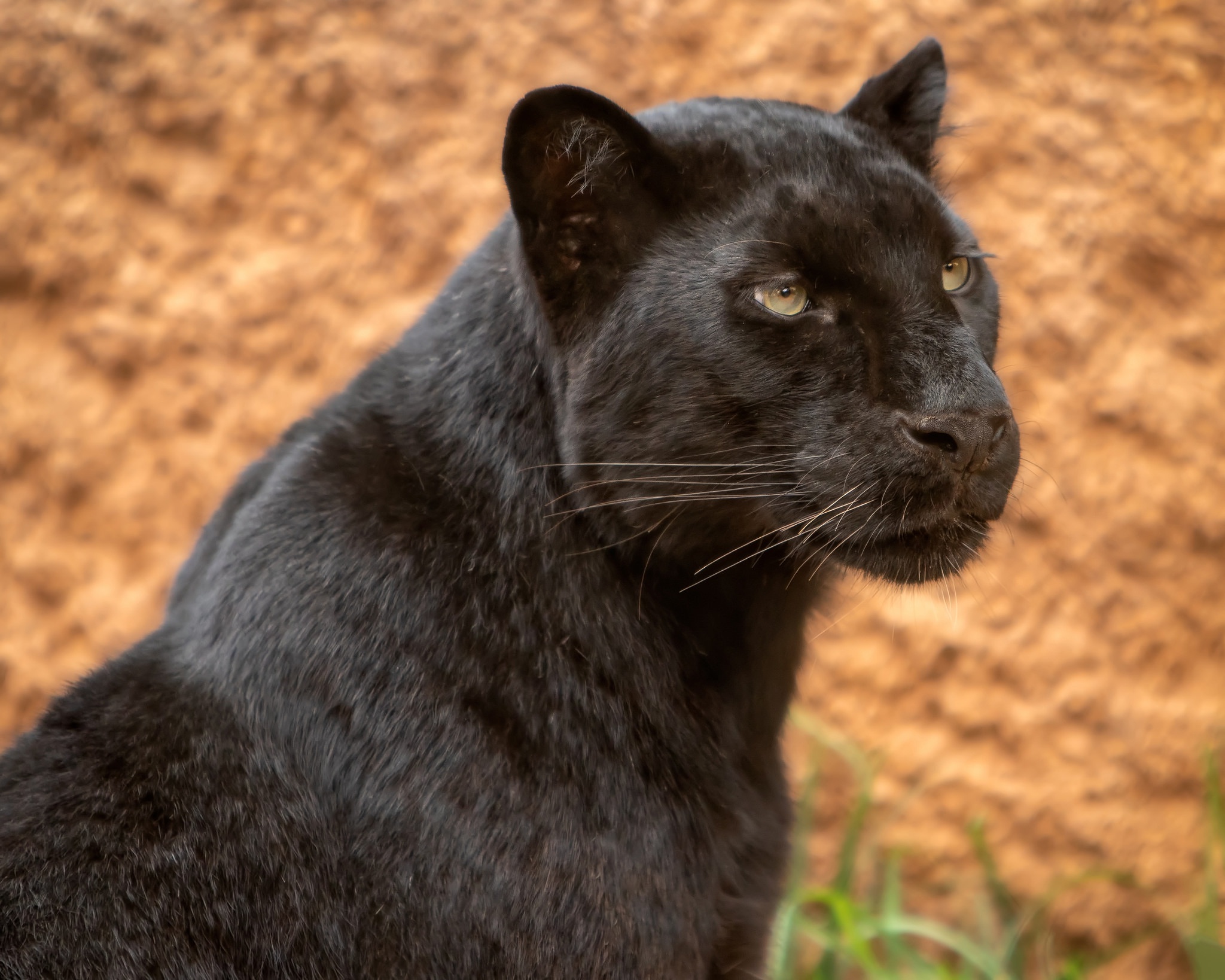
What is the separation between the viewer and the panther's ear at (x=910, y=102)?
1.70 m

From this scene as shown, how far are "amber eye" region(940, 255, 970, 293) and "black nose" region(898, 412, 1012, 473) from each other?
283 mm

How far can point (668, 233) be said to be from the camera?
4.84 ft

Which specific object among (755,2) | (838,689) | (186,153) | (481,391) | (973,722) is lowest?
(973,722)

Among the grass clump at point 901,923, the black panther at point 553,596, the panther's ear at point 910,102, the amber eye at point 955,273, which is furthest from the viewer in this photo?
the grass clump at point 901,923

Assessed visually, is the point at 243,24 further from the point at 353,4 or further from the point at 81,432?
the point at 81,432

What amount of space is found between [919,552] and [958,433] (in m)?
0.18

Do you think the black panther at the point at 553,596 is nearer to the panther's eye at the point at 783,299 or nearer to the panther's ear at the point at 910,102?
the panther's eye at the point at 783,299

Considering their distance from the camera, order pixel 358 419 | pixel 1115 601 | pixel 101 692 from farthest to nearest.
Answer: pixel 1115 601
pixel 358 419
pixel 101 692

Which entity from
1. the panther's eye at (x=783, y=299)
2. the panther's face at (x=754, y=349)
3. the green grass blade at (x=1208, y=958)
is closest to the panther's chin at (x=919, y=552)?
the panther's face at (x=754, y=349)

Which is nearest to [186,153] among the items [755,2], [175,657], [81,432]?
[81,432]

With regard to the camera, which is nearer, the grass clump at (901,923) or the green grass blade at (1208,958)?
the green grass blade at (1208,958)

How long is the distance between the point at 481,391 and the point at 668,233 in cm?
31

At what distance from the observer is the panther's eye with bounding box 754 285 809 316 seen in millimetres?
1413

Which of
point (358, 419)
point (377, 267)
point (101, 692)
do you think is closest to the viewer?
point (101, 692)
